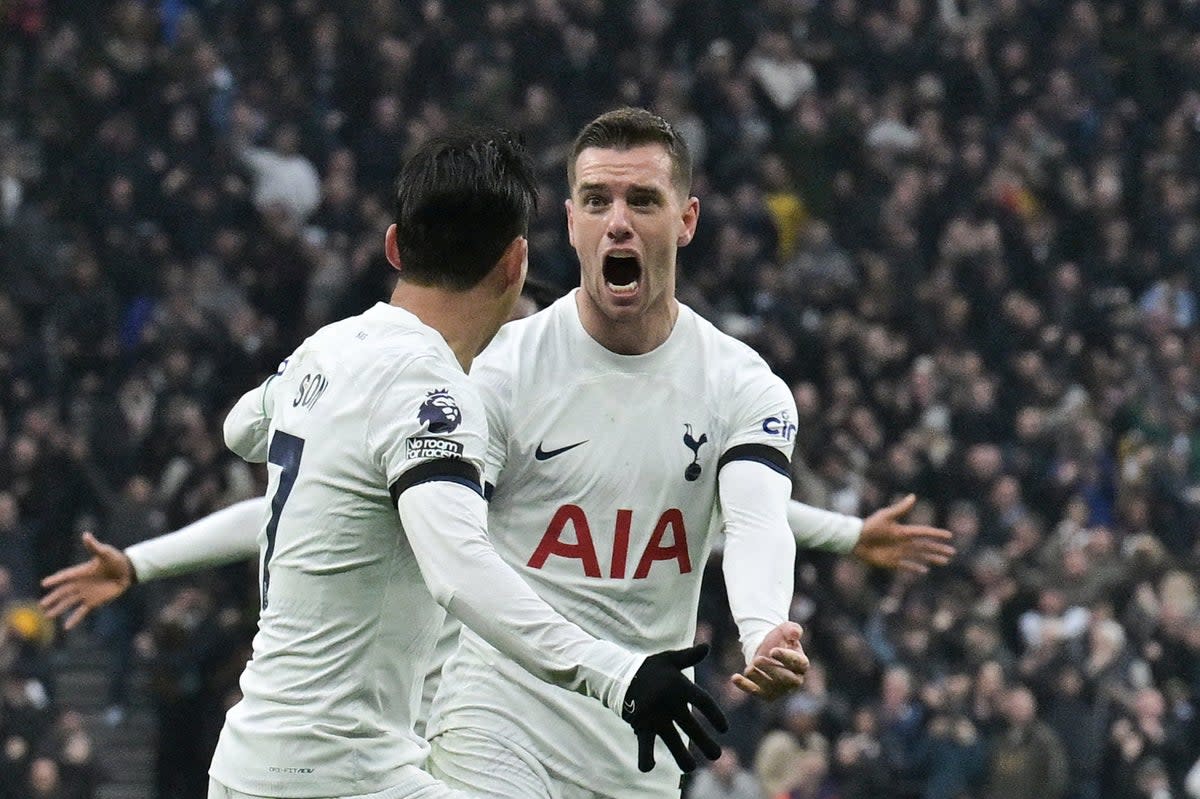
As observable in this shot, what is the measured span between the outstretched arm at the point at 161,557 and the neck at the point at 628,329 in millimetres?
1036

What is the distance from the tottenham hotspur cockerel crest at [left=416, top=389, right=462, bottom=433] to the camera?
449 cm

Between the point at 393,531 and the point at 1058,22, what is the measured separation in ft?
59.4

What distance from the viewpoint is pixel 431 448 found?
14.7 feet

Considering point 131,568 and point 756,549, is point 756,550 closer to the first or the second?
point 756,549

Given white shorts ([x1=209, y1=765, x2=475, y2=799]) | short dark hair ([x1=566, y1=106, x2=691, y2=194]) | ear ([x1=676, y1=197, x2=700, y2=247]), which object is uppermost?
short dark hair ([x1=566, y1=106, x2=691, y2=194])

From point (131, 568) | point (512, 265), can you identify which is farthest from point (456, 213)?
point (131, 568)

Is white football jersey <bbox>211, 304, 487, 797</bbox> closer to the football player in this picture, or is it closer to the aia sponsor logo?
the football player

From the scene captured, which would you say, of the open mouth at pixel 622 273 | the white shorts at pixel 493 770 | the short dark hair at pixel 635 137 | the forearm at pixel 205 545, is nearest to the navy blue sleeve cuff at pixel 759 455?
the open mouth at pixel 622 273

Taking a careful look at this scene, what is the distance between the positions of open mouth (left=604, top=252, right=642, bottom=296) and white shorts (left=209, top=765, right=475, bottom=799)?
1.63m

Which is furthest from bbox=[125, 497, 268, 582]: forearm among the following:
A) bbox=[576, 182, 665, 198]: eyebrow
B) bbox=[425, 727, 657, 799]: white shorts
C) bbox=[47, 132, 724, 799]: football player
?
bbox=[47, 132, 724, 799]: football player

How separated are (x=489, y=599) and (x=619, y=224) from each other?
5.48 ft

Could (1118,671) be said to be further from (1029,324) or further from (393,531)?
(393,531)

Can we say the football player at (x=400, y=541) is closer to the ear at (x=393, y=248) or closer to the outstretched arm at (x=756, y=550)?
the ear at (x=393, y=248)

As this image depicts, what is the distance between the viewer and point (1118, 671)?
47.7 ft
